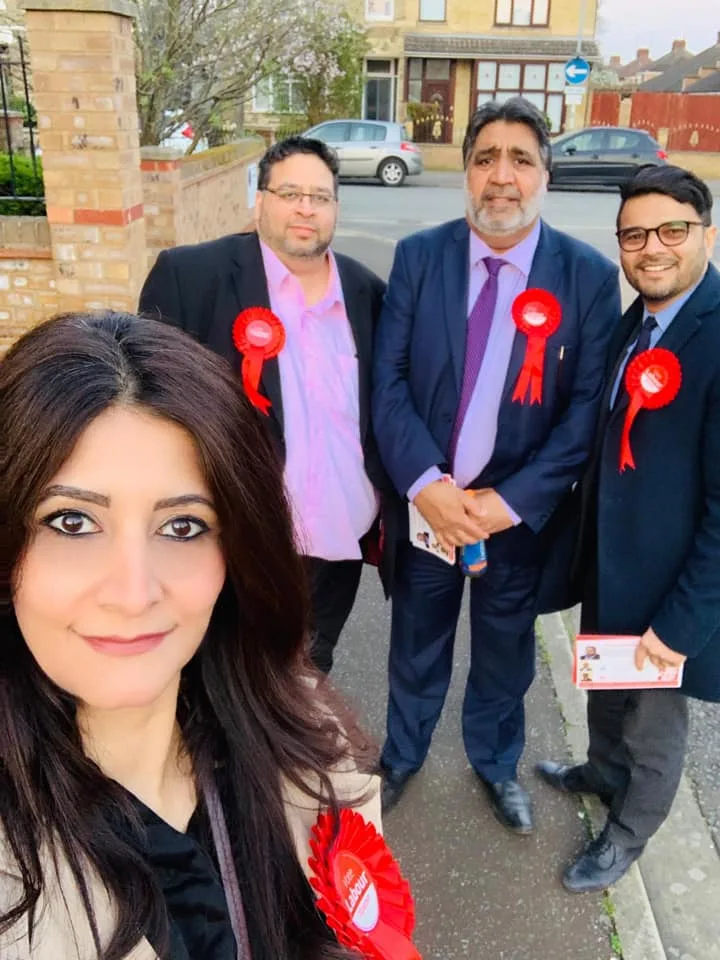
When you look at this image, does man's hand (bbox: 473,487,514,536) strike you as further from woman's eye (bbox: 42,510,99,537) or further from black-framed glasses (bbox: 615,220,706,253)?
woman's eye (bbox: 42,510,99,537)

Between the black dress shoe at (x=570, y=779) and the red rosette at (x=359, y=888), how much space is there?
4.85 ft

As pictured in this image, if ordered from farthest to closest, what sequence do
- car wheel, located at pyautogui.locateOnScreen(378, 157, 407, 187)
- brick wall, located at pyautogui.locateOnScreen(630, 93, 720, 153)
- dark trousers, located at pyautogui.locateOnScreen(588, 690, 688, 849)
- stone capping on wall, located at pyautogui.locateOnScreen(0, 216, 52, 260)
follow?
1. brick wall, located at pyautogui.locateOnScreen(630, 93, 720, 153)
2. car wheel, located at pyautogui.locateOnScreen(378, 157, 407, 187)
3. stone capping on wall, located at pyautogui.locateOnScreen(0, 216, 52, 260)
4. dark trousers, located at pyautogui.locateOnScreen(588, 690, 688, 849)

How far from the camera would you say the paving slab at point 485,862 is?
238cm

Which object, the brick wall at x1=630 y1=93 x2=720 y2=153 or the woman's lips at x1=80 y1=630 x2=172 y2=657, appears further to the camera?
the brick wall at x1=630 y1=93 x2=720 y2=153

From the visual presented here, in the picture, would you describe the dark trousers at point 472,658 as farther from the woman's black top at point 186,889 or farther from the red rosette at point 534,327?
the woman's black top at point 186,889

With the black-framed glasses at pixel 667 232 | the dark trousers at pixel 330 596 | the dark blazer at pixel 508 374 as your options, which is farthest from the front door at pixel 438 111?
the black-framed glasses at pixel 667 232

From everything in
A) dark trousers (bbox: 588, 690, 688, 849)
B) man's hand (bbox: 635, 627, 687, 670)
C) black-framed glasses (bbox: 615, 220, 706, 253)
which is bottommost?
dark trousers (bbox: 588, 690, 688, 849)

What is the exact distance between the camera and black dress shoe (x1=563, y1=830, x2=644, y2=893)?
251 centimetres

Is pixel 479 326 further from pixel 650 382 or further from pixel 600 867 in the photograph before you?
pixel 600 867

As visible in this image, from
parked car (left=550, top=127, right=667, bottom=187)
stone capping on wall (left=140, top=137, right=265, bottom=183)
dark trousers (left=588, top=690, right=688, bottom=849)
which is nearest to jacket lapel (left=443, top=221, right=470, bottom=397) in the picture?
dark trousers (left=588, top=690, right=688, bottom=849)

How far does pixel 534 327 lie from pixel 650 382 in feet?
1.38

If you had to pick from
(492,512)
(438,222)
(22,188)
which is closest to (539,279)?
(492,512)

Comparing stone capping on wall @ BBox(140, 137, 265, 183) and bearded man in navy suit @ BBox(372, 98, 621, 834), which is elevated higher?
stone capping on wall @ BBox(140, 137, 265, 183)

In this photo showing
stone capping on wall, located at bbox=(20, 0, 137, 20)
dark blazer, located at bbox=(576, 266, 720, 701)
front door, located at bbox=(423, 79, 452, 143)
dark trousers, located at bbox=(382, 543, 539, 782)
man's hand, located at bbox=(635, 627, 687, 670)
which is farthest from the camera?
front door, located at bbox=(423, 79, 452, 143)
